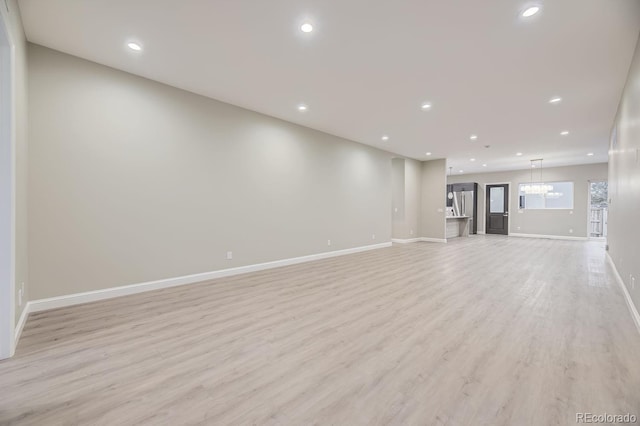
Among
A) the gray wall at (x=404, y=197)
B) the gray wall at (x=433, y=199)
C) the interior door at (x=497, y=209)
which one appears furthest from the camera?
the interior door at (x=497, y=209)

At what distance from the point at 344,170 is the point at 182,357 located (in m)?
5.56

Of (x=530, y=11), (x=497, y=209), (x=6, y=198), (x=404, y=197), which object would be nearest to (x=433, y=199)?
(x=404, y=197)

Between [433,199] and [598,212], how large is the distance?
22.3 feet

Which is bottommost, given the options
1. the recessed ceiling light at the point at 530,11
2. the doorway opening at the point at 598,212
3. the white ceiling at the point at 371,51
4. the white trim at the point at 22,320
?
the white trim at the point at 22,320

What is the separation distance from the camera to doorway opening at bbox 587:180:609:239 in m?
10.8

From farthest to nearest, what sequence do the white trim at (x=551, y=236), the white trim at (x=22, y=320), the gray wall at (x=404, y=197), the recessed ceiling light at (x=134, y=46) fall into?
the white trim at (x=551, y=236)
the gray wall at (x=404, y=197)
the recessed ceiling light at (x=134, y=46)
the white trim at (x=22, y=320)

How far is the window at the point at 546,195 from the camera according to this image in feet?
34.8

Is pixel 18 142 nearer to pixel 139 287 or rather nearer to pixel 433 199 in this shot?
pixel 139 287

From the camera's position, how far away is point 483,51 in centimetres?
313

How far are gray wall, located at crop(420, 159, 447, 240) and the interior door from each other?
179 inches

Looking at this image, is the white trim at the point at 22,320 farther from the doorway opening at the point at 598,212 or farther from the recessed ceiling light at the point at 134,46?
the doorway opening at the point at 598,212

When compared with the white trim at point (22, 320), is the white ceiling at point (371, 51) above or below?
above

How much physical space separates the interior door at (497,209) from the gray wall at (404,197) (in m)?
5.14

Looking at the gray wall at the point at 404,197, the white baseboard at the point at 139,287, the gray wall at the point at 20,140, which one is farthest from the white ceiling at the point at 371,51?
the gray wall at the point at 404,197
